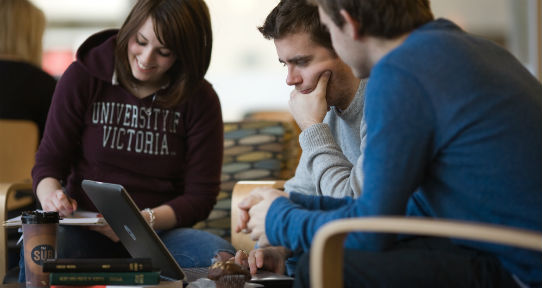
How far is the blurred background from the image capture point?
251 inches

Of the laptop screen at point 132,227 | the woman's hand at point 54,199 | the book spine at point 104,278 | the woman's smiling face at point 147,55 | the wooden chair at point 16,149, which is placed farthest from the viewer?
the wooden chair at point 16,149

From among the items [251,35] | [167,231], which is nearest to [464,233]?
[167,231]

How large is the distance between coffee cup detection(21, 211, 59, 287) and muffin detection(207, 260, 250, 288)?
36 cm

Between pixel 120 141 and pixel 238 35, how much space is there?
523cm

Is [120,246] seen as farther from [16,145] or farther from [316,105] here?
[16,145]

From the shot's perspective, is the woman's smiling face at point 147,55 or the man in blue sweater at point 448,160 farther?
the woman's smiling face at point 147,55

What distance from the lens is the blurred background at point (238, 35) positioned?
636cm

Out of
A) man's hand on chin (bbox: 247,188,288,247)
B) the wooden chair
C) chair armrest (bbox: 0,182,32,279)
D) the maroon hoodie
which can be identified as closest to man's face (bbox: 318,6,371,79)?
man's hand on chin (bbox: 247,188,288,247)

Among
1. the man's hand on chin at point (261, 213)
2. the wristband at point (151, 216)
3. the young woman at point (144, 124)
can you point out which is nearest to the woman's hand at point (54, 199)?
the young woman at point (144, 124)

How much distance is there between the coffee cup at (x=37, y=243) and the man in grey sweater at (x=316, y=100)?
60 centimetres

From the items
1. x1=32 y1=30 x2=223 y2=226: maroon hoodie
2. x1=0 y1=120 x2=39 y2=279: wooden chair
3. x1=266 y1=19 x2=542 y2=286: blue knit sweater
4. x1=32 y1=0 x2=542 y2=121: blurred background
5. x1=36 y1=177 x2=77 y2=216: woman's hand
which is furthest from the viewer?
x1=32 y1=0 x2=542 y2=121: blurred background

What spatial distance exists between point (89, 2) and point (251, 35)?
6.17ft

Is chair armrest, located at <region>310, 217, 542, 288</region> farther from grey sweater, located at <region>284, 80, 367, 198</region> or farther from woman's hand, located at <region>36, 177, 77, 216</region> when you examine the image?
woman's hand, located at <region>36, 177, 77, 216</region>

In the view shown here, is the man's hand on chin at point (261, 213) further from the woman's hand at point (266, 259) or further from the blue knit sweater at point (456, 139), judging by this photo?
the woman's hand at point (266, 259)
